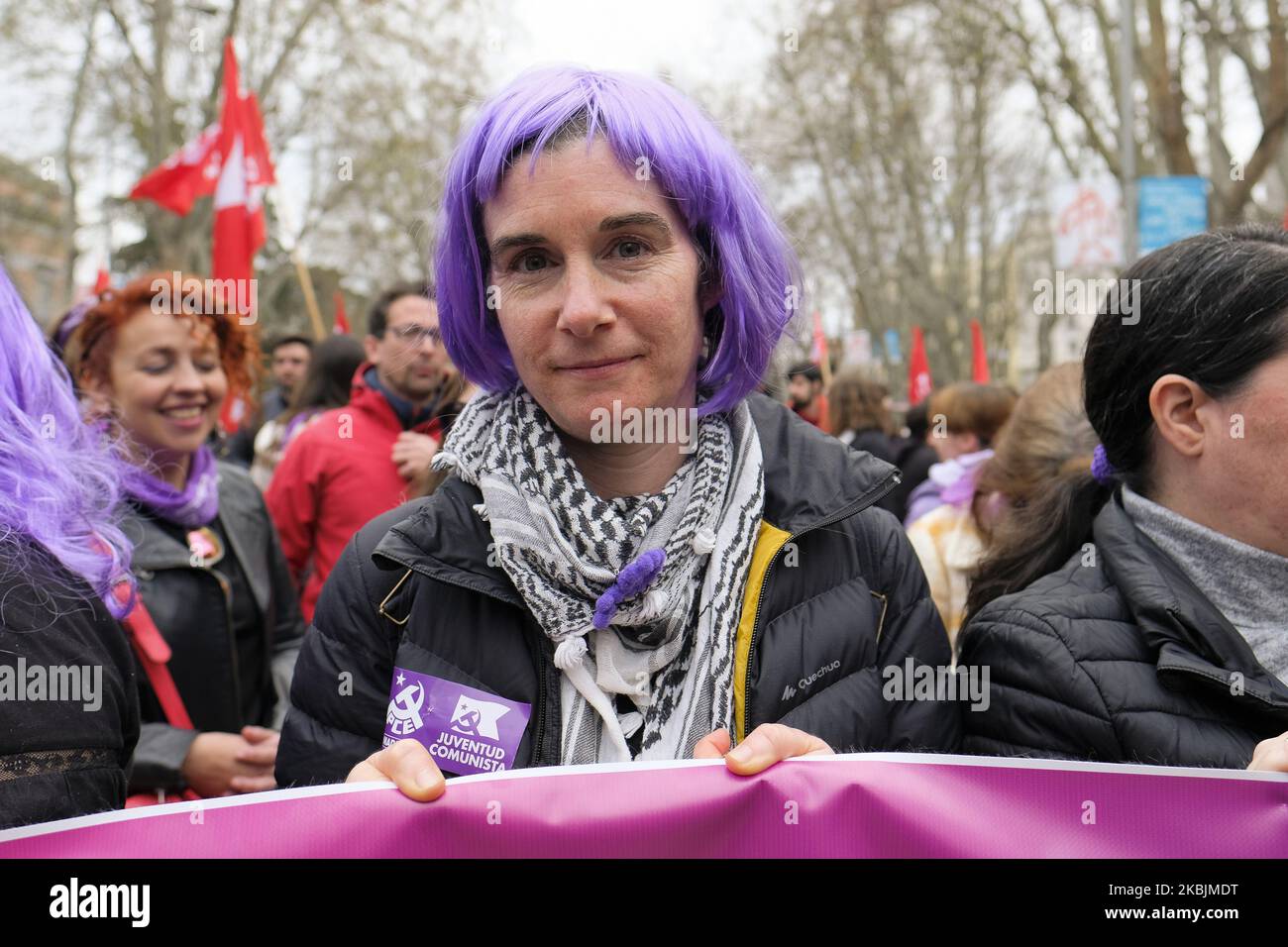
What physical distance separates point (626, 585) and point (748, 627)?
0.65ft

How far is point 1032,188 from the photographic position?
111 ft

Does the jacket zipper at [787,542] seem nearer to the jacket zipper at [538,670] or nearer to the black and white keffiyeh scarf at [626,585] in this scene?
the black and white keffiyeh scarf at [626,585]

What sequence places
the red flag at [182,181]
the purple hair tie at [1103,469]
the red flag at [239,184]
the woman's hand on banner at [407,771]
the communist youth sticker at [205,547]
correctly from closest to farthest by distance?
the woman's hand on banner at [407,771] < the purple hair tie at [1103,469] < the communist youth sticker at [205,547] < the red flag at [239,184] < the red flag at [182,181]

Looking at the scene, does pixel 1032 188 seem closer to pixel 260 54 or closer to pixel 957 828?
pixel 260 54

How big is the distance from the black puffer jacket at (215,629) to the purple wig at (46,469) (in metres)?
→ 1.17

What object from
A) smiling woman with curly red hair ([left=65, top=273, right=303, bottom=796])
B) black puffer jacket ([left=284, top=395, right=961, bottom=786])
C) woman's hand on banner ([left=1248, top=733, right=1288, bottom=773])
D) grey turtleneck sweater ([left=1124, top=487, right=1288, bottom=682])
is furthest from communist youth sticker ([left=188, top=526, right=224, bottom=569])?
woman's hand on banner ([left=1248, top=733, right=1288, bottom=773])

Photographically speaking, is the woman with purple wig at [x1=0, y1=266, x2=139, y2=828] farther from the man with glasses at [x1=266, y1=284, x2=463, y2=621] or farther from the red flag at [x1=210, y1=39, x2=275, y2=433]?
the red flag at [x1=210, y1=39, x2=275, y2=433]

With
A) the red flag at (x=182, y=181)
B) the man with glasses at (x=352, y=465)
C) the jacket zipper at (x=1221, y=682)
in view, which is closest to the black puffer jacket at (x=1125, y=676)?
the jacket zipper at (x=1221, y=682)

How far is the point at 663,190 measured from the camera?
6.27 feet

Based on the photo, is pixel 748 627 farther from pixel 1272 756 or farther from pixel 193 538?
pixel 193 538

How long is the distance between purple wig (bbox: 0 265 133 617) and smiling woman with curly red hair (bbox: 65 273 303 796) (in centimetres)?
115

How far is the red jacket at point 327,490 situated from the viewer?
4.89m

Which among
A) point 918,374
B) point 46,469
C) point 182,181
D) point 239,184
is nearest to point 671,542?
point 46,469

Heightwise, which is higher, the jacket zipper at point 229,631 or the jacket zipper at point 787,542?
the jacket zipper at point 787,542
